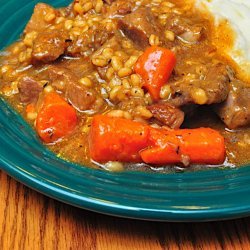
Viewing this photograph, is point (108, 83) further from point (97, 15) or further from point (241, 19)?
point (241, 19)

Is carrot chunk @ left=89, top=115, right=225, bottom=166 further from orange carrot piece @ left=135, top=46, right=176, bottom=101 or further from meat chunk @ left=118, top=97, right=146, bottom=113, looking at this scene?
orange carrot piece @ left=135, top=46, right=176, bottom=101

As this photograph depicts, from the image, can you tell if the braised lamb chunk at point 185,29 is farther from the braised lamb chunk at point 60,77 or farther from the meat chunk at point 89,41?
the braised lamb chunk at point 60,77

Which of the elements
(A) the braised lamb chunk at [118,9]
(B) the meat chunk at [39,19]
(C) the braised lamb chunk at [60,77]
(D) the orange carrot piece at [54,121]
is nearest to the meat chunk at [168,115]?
(D) the orange carrot piece at [54,121]

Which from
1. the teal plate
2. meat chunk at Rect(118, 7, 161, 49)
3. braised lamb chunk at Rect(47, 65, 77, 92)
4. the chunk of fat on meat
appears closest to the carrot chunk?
the teal plate

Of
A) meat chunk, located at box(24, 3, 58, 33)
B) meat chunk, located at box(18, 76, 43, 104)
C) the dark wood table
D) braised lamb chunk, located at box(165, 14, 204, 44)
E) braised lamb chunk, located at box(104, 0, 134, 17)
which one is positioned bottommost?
the dark wood table

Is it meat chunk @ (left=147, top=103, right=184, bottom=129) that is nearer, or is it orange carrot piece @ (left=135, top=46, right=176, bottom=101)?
meat chunk @ (left=147, top=103, right=184, bottom=129)

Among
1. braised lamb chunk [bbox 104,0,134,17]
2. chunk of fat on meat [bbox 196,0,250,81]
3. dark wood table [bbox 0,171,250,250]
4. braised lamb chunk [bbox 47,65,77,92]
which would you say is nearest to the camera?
dark wood table [bbox 0,171,250,250]

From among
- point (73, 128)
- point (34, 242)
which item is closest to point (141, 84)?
point (73, 128)

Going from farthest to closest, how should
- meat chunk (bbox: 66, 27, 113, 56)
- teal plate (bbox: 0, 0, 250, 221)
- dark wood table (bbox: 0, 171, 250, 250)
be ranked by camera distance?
meat chunk (bbox: 66, 27, 113, 56) < dark wood table (bbox: 0, 171, 250, 250) < teal plate (bbox: 0, 0, 250, 221)
